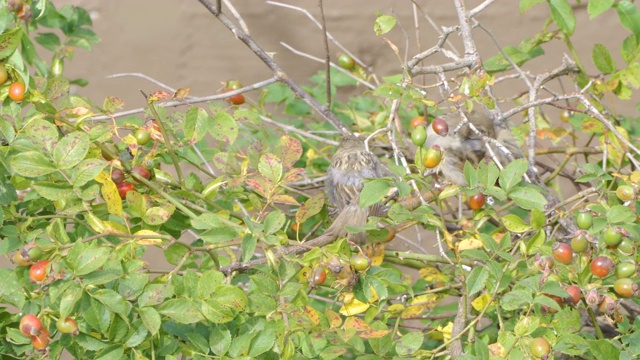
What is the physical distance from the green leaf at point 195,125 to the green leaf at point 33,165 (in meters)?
0.33

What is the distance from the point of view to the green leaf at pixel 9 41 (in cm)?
164

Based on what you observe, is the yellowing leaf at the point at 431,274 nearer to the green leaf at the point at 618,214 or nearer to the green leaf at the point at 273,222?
the green leaf at the point at 618,214

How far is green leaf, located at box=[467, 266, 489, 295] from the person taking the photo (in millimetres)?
1668

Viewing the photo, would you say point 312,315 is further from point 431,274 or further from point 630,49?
point 630,49

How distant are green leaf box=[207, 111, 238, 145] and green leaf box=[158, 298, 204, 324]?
46 centimetres

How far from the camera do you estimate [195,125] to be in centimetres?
187

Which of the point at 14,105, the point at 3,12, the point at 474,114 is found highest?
the point at 3,12

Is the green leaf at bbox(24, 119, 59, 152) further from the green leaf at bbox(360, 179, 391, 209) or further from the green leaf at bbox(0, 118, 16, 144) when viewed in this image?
the green leaf at bbox(360, 179, 391, 209)

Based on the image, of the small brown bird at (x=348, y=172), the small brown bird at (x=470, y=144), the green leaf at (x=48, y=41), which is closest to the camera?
the small brown bird at (x=348, y=172)

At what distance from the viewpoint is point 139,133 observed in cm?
187

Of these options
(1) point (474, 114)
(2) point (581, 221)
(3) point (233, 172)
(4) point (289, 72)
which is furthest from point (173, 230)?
(4) point (289, 72)

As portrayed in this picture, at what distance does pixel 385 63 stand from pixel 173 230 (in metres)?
1.78

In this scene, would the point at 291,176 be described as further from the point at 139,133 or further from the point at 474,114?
the point at 474,114

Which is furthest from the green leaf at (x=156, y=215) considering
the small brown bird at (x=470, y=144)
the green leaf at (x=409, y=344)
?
the small brown bird at (x=470, y=144)
